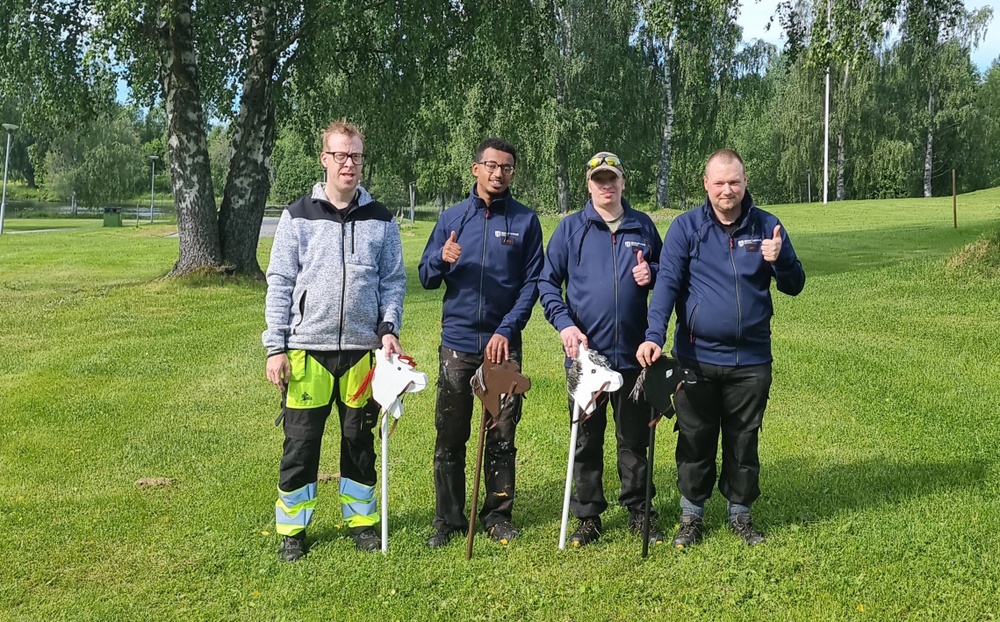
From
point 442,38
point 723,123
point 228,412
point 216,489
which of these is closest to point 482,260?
point 216,489

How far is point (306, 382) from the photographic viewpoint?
4.51 meters

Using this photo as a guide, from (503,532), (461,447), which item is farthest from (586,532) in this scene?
(461,447)

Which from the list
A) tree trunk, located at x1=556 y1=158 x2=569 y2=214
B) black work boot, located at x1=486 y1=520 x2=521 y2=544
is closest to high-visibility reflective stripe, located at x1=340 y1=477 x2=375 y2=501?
black work boot, located at x1=486 y1=520 x2=521 y2=544

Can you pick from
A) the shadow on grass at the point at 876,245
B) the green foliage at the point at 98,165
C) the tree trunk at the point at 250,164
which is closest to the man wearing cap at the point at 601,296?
the tree trunk at the point at 250,164

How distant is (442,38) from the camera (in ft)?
53.5

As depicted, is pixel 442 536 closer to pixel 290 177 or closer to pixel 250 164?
pixel 250 164

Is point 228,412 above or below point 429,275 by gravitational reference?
below

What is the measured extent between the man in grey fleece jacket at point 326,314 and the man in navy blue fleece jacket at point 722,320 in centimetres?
140

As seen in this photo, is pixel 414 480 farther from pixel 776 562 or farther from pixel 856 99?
pixel 856 99

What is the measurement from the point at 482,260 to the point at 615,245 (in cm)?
68

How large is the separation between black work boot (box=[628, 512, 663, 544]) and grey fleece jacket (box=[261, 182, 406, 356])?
1.75 meters

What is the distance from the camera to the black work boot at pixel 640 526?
4766 millimetres

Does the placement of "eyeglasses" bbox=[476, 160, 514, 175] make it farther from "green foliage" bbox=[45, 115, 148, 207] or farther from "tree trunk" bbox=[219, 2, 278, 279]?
"green foliage" bbox=[45, 115, 148, 207]

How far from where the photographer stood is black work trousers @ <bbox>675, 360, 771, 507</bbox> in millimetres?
4625
